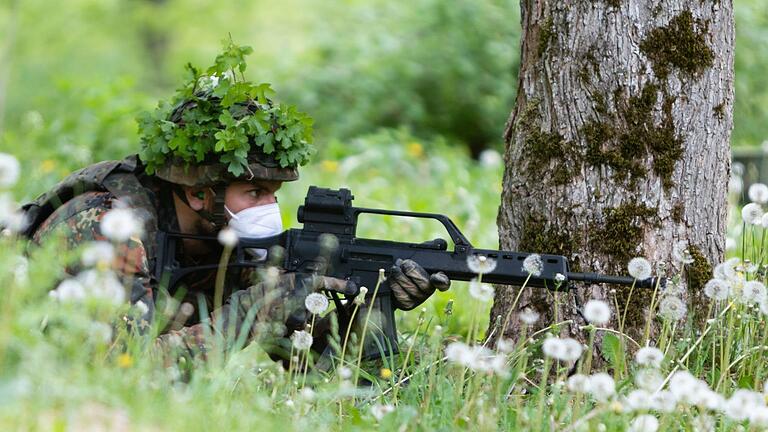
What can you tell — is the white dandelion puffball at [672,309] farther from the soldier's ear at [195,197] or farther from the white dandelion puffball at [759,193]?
the soldier's ear at [195,197]

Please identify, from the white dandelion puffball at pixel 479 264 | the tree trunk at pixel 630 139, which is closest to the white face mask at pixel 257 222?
the white dandelion puffball at pixel 479 264

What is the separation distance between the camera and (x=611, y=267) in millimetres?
3887

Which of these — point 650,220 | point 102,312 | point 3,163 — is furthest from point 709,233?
point 3,163

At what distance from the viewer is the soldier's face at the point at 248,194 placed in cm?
416

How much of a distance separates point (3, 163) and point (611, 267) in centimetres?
231

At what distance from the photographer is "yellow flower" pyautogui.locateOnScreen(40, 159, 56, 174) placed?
25.0 feet

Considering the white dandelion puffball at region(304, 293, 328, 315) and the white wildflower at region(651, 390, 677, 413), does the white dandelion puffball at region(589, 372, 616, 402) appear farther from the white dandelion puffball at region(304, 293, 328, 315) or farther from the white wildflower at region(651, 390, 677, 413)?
the white dandelion puffball at region(304, 293, 328, 315)

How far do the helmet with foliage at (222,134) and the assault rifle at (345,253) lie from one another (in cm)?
24

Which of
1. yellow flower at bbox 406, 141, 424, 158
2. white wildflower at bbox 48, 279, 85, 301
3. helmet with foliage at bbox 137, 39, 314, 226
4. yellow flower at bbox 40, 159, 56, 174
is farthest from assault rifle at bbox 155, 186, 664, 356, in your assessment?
yellow flower at bbox 406, 141, 424, 158

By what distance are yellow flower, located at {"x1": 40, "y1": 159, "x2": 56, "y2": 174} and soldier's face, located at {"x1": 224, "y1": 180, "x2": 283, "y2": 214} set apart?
3.86m

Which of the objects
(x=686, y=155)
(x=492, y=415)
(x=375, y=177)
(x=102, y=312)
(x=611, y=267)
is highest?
(x=375, y=177)

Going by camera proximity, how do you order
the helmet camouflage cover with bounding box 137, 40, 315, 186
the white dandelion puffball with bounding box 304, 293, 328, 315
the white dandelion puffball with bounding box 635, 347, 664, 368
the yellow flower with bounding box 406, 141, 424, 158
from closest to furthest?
the white dandelion puffball with bounding box 635, 347, 664, 368, the white dandelion puffball with bounding box 304, 293, 328, 315, the helmet camouflage cover with bounding box 137, 40, 315, 186, the yellow flower with bounding box 406, 141, 424, 158

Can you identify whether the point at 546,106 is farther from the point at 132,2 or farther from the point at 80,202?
the point at 132,2

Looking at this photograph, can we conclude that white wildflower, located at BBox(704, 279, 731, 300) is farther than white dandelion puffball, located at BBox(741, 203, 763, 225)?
No
